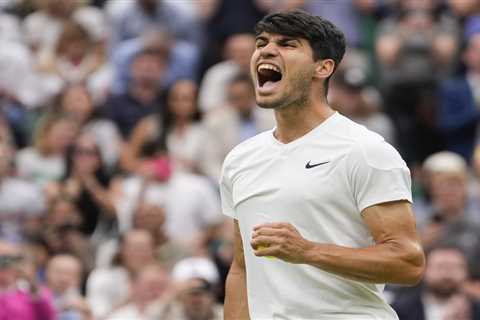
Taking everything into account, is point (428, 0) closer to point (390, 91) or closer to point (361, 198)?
point (390, 91)

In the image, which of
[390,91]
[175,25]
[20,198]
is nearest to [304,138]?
[20,198]

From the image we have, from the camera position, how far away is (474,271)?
31.4ft

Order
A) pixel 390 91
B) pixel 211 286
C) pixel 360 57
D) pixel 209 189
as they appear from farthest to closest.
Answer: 1. pixel 360 57
2. pixel 390 91
3. pixel 209 189
4. pixel 211 286

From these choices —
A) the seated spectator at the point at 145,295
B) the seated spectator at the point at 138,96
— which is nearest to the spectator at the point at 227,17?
the seated spectator at the point at 138,96

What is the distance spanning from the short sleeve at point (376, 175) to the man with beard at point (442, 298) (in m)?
4.38

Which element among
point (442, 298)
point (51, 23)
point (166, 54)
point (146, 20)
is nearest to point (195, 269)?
point (442, 298)

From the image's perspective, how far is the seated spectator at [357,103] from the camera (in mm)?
11609

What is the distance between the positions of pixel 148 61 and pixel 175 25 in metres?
0.83

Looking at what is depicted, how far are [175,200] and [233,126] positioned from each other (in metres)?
0.94

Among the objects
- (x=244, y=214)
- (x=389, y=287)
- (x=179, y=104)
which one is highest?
(x=244, y=214)

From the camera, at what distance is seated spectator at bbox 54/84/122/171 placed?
11.9 meters

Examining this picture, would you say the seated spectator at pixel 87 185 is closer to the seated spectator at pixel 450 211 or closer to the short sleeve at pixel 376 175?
the seated spectator at pixel 450 211

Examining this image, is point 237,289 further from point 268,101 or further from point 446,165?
point 446,165

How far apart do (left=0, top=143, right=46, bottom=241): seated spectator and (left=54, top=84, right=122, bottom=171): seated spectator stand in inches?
42.8
